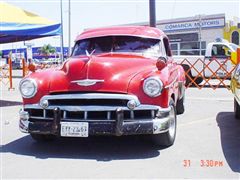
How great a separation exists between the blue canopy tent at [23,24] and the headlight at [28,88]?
5.18 meters

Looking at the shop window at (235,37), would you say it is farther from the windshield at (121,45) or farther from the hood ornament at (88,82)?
the hood ornament at (88,82)

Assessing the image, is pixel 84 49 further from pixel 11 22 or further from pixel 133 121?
pixel 11 22

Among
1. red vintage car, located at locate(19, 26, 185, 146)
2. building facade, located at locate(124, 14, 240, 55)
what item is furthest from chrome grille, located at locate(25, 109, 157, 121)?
building facade, located at locate(124, 14, 240, 55)

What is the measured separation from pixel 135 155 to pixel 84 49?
2.38 m

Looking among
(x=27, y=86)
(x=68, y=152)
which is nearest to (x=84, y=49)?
(x=27, y=86)

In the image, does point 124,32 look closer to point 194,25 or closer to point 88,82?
point 88,82

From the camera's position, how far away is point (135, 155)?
5.39 metres

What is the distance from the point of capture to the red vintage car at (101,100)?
521 centimetres

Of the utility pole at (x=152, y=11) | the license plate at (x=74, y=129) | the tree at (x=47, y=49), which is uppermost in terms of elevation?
the tree at (x=47, y=49)

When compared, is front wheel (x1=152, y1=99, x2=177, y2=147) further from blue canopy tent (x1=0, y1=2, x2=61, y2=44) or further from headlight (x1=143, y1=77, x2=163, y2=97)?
blue canopy tent (x1=0, y1=2, x2=61, y2=44)

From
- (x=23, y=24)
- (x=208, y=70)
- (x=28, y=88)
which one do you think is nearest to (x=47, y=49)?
(x=208, y=70)

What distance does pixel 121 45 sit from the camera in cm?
673

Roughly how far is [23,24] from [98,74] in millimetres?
6335

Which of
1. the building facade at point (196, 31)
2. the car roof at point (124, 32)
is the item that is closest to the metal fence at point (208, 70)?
the car roof at point (124, 32)
